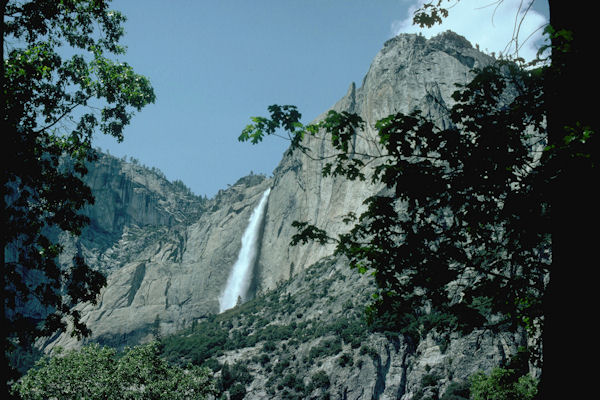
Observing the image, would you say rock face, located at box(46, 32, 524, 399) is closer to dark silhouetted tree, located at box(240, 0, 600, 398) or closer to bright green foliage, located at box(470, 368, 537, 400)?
bright green foliage, located at box(470, 368, 537, 400)

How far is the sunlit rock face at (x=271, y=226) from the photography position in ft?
371

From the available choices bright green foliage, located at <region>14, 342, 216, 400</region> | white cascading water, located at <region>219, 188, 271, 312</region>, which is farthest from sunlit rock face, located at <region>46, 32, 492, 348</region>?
bright green foliage, located at <region>14, 342, 216, 400</region>

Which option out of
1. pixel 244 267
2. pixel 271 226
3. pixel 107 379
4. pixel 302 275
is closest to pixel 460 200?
pixel 107 379

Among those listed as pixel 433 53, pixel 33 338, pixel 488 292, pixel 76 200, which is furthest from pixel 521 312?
pixel 433 53

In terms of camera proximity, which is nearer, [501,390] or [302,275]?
[501,390]

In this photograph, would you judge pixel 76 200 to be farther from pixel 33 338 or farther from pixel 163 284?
pixel 163 284

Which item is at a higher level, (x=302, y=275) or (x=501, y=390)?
(x=302, y=275)

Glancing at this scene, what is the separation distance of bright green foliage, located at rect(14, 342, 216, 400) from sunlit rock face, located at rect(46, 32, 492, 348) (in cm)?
7414

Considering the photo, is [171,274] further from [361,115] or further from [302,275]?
[361,115]

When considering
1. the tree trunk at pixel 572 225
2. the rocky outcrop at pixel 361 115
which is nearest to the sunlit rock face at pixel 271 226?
the rocky outcrop at pixel 361 115

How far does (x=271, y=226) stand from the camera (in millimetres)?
136875

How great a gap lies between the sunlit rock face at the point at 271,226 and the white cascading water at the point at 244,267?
1.68 metres

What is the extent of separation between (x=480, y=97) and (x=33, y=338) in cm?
925

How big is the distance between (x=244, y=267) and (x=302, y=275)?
33871 millimetres
